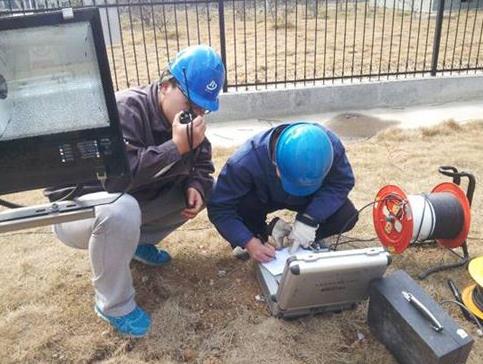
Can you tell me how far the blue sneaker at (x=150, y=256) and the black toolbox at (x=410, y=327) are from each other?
1236mm

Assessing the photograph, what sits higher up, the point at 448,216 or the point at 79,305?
the point at 448,216

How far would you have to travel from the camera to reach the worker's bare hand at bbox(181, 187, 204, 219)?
2645 mm

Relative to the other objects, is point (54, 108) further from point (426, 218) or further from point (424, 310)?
point (426, 218)

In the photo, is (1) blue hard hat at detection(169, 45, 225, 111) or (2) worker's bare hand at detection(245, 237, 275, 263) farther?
(2) worker's bare hand at detection(245, 237, 275, 263)

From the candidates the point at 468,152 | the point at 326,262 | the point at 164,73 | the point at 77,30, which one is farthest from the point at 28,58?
the point at 468,152

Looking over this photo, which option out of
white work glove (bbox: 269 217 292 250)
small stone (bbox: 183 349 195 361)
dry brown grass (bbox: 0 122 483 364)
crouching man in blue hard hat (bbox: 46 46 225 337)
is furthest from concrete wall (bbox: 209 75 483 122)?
small stone (bbox: 183 349 195 361)

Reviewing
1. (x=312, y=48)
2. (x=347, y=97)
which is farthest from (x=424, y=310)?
(x=312, y=48)

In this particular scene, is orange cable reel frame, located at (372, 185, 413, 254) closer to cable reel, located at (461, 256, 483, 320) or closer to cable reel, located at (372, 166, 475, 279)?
cable reel, located at (372, 166, 475, 279)

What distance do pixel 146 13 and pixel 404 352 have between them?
590 inches

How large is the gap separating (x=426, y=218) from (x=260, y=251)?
3.06ft

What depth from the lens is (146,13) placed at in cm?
1547

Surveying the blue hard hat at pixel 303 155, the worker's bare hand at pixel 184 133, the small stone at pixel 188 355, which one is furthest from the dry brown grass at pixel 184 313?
the worker's bare hand at pixel 184 133

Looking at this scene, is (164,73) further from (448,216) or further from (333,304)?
(448,216)

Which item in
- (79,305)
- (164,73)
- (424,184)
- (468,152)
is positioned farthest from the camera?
(468,152)
